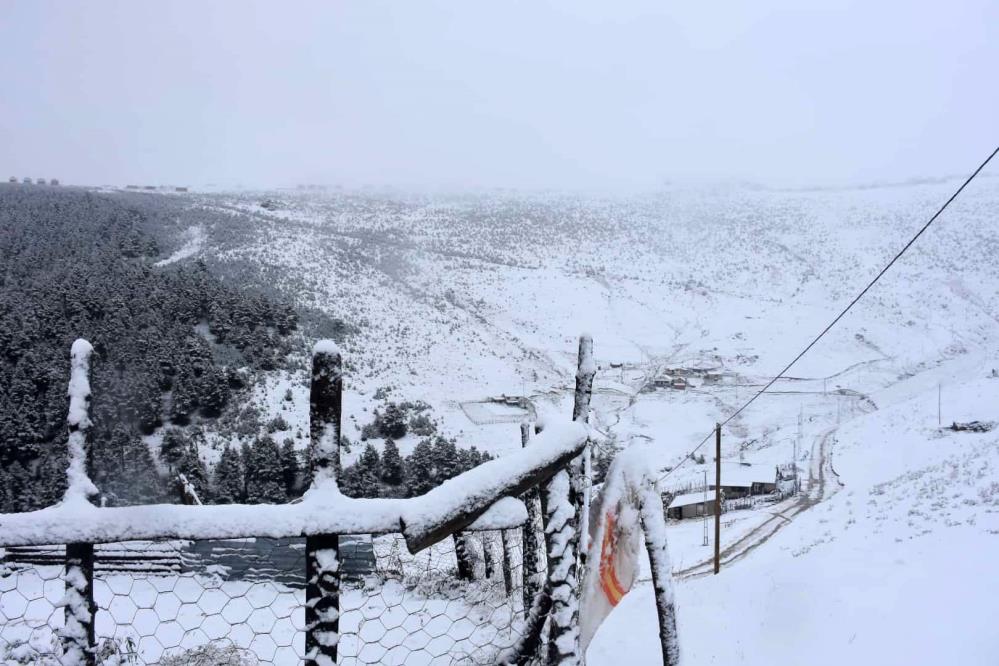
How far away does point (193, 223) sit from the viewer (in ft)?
232

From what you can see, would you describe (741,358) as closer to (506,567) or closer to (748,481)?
(748,481)

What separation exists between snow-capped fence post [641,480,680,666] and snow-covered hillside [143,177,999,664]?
17.5 inches

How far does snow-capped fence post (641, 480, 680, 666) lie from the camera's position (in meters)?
2.22

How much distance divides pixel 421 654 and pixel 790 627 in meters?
3.04

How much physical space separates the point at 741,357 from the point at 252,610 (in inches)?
2189

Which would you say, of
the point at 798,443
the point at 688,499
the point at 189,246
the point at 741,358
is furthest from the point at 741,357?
the point at 189,246

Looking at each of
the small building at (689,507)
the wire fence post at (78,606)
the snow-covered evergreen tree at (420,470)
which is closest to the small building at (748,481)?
the small building at (689,507)

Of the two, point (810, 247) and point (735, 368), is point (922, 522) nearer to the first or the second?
point (735, 368)

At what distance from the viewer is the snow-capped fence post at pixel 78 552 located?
1769 mm

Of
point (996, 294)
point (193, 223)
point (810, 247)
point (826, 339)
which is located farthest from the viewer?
point (810, 247)

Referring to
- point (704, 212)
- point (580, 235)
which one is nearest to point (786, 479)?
point (580, 235)

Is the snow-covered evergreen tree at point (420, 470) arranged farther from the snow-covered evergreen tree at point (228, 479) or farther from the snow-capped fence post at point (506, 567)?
the snow-capped fence post at point (506, 567)

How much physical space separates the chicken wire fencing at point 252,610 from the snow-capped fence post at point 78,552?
0.15 feet

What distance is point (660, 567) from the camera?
7.32 ft
